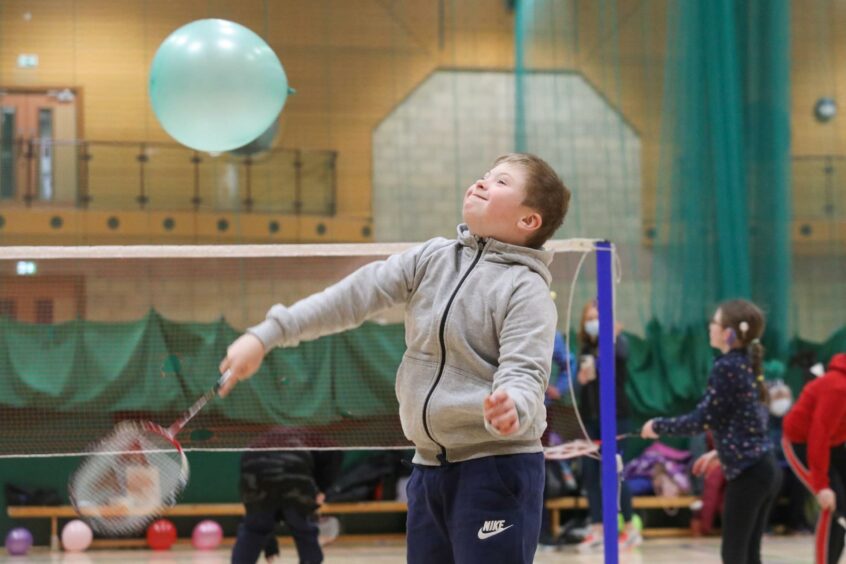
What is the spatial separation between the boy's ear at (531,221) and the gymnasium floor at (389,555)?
6394 mm

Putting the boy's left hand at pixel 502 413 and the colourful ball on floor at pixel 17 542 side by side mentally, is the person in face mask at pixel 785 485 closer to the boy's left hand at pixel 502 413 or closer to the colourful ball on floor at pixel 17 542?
the colourful ball on floor at pixel 17 542

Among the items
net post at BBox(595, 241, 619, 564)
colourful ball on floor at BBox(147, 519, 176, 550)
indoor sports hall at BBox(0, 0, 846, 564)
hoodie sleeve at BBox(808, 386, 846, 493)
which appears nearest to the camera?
net post at BBox(595, 241, 619, 564)

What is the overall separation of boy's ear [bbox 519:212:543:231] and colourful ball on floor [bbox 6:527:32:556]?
8049 mm

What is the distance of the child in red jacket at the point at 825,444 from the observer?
597 centimetres

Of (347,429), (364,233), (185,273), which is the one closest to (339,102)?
(364,233)

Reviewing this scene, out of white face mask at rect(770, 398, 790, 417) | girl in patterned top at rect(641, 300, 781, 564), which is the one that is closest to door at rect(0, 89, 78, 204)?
white face mask at rect(770, 398, 790, 417)

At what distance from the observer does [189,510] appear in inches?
399

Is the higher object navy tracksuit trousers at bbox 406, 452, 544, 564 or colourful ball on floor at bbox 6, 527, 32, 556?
navy tracksuit trousers at bbox 406, 452, 544, 564

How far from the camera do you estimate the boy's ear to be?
283cm

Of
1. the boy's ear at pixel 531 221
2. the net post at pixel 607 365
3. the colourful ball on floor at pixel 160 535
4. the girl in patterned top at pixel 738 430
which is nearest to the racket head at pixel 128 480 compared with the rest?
the boy's ear at pixel 531 221

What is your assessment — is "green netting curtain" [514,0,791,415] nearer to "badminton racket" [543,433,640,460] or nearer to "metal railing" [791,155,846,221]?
"metal railing" [791,155,846,221]

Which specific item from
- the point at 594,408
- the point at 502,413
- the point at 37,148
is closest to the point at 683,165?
the point at 594,408

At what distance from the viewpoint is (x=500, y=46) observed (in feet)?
39.8

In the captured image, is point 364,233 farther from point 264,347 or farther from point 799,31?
point 264,347
